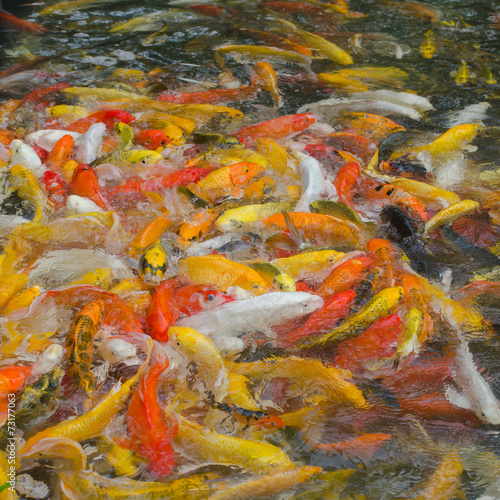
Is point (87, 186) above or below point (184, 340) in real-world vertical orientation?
above

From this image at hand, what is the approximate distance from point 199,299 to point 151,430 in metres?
0.69

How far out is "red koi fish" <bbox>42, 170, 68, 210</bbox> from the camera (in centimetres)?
300

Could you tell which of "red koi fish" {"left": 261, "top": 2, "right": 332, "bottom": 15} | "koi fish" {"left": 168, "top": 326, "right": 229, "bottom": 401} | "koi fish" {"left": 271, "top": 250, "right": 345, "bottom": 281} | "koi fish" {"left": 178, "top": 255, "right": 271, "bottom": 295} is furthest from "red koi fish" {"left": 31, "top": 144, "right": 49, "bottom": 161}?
"red koi fish" {"left": 261, "top": 2, "right": 332, "bottom": 15}

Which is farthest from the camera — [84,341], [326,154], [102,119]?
[102,119]

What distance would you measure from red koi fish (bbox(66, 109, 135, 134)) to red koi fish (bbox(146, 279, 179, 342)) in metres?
1.96

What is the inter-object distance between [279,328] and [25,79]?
387cm

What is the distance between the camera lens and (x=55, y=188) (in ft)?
10.2

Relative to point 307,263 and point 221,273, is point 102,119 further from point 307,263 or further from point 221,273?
point 307,263

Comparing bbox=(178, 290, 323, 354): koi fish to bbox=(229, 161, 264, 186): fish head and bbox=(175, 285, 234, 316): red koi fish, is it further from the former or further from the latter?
bbox=(229, 161, 264, 186): fish head

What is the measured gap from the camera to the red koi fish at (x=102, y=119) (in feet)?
12.4

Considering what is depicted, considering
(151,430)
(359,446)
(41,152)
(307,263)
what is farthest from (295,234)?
(41,152)

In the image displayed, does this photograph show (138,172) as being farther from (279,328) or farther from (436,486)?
(436,486)

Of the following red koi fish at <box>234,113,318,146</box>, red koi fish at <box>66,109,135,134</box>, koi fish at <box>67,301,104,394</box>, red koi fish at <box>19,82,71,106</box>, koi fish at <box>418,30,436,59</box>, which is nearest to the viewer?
koi fish at <box>67,301,104,394</box>

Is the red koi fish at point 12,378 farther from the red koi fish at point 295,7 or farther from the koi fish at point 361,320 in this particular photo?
the red koi fish at point 295,7
